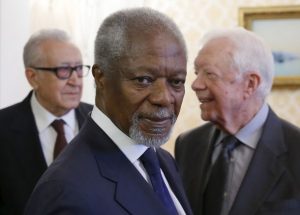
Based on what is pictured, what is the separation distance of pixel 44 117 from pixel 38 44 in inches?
13.5

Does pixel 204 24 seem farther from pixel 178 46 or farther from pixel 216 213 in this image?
pixel 178 46

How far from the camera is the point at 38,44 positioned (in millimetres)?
2355

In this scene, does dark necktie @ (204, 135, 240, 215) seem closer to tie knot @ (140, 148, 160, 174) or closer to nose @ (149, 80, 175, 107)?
tie knot @ (140, 148, 160, 174)

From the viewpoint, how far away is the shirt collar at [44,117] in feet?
7.36

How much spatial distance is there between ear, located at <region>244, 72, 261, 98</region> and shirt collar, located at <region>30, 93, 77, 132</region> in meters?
0.82

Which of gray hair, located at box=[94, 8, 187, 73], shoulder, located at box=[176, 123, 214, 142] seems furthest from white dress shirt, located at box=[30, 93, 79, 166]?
gray hair, located at box=[94, 8, 187, 73]

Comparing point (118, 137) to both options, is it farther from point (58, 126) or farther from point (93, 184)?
point (58, 126)

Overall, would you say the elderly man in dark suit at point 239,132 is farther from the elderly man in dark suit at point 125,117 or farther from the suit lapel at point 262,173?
the elderly man in dark suit at point 125,117

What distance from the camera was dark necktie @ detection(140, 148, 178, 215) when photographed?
121 cm

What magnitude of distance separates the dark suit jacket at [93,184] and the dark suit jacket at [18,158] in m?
0.96

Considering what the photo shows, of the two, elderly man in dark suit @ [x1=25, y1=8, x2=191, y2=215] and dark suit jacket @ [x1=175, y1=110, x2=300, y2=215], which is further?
dark suit jacket @ [x1=175, y1=110, x2=300, y2=215]

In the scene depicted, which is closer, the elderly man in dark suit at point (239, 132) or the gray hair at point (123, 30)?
the gray hair at point (123, 30)

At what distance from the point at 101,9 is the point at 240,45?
5.80 ft

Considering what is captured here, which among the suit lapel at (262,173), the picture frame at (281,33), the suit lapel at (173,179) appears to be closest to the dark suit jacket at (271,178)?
the suit lapel at (262,173)
